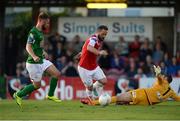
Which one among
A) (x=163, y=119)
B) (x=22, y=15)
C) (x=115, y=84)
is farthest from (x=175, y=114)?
(x=22, y=15)

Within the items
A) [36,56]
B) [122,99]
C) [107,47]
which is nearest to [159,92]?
[122,99]

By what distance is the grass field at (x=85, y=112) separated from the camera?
46.5 feet

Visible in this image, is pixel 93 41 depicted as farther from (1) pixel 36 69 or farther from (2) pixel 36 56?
(2) pixel 36 56

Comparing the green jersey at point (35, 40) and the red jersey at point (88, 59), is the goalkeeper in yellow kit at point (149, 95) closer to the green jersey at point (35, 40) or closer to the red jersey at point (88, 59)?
the red jersey at point (88, 59)

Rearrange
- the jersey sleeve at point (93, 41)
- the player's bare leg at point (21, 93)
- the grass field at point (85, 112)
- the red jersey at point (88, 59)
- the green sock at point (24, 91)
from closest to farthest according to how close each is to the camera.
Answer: the grass field at point (85, 112)
the player's bare leg at point (21, 93)
the green sock at point (24, 91)
the jersey sleeve at point (93, 41)
the red jersey at point (88, 59)

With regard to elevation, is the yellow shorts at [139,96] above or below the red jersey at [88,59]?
below

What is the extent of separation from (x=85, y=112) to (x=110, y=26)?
14.0 meters

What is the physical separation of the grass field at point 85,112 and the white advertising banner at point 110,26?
37.6ft

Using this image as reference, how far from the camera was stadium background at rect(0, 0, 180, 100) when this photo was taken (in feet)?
83.7

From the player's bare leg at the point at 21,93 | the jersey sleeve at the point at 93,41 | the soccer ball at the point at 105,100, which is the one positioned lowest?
the soccer ball at the point at 105,100

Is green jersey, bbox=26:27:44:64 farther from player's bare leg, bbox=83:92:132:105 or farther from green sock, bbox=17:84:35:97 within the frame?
player's bare leg, bbox=83:92:132:105

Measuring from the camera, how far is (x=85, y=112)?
15328 mm

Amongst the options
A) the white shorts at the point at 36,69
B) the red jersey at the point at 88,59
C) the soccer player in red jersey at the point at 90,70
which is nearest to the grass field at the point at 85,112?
the white shorts at the point at 36,69

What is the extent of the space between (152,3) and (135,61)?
4.00 m
